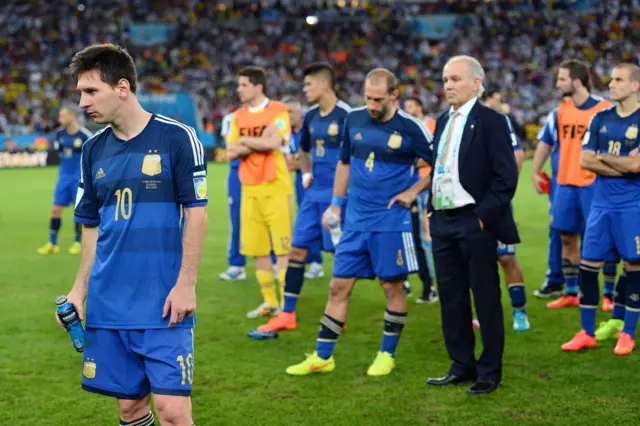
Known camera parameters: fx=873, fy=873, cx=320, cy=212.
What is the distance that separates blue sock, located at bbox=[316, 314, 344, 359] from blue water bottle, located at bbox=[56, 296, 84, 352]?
110 inches

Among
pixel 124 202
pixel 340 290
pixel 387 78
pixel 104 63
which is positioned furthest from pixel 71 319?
pixel 387 78

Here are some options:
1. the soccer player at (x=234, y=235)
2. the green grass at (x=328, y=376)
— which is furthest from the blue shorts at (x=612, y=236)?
the soccer player at (x=234, y=235)

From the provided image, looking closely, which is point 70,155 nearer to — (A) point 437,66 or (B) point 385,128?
(B) point 385,128

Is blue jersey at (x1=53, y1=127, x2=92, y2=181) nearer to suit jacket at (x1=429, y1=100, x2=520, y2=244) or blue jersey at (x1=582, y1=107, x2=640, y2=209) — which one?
blue jersey at (x1=582, y1=107, x2=640, y2=209)

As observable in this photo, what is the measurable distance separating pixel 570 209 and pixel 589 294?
154 cm

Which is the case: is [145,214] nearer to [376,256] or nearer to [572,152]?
[376,256]

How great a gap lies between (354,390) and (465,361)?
2.63 ft

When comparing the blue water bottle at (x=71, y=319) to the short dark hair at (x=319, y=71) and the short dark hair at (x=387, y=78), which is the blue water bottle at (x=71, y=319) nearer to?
the short dark hair at (x=387, y=78)

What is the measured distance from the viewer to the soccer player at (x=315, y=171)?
7.71 m

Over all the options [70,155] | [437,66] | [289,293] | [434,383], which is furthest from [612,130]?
[437,66]

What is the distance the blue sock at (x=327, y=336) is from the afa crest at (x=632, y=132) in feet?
8.69

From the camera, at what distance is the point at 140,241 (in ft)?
12.0

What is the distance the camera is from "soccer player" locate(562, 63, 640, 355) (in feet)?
21.8

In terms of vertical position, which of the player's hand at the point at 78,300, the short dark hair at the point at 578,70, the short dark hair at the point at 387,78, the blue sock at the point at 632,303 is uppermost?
the short dark hair at the point at 578,70
